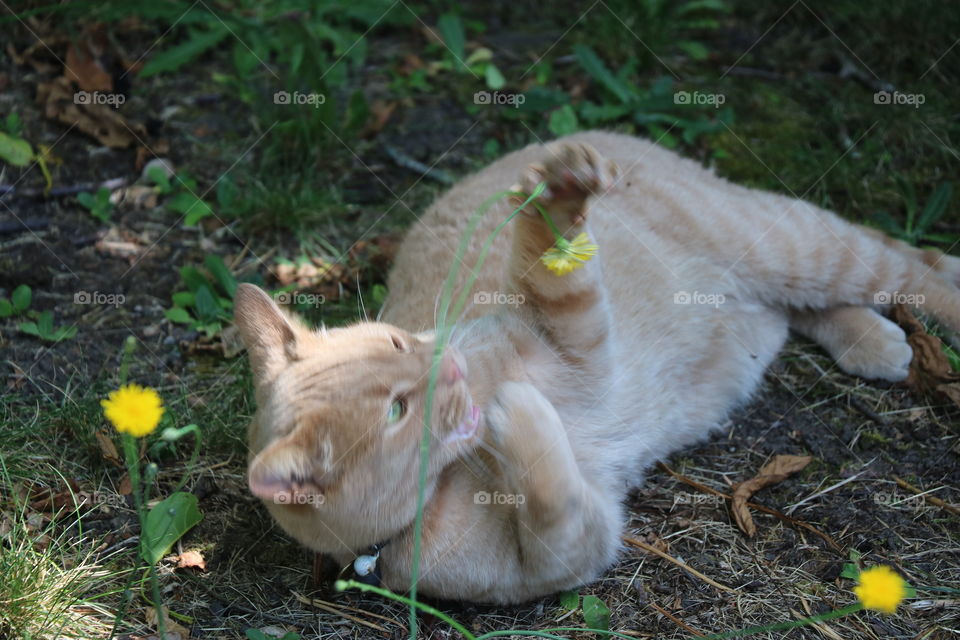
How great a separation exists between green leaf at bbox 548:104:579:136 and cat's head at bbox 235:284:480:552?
2278mm

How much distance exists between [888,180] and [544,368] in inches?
100

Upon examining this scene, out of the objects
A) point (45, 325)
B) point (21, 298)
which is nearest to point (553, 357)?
point (45, 325)

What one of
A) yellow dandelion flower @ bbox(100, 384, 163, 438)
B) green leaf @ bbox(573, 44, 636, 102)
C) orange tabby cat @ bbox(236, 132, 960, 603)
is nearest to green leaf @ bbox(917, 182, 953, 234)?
orange tabby cat @ bbox(236, 132, 960, 603)

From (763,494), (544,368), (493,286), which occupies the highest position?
(493,286)

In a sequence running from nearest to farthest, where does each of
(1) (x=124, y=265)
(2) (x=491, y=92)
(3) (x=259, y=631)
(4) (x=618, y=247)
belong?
(3) (x=259, y=631) → (4) (x=618, y=247) → (1) (x=124, y=265) → (2) (x=491, y=92)

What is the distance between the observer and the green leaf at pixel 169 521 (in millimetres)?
2814

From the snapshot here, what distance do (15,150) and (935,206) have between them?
4.50m

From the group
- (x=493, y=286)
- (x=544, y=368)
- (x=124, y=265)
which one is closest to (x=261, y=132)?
(x=124, y=265)

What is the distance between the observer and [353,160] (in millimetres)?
4902

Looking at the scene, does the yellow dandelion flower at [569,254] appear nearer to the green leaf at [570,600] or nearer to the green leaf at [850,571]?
the green leaf at [570,600]

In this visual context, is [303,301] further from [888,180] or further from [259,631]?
[888,180]

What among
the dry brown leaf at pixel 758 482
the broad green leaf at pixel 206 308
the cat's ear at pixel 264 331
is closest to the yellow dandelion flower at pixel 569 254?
the cat's ear at pixel 264 331

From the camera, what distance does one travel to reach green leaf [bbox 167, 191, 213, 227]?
4.48 metres

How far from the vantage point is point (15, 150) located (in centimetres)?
432
